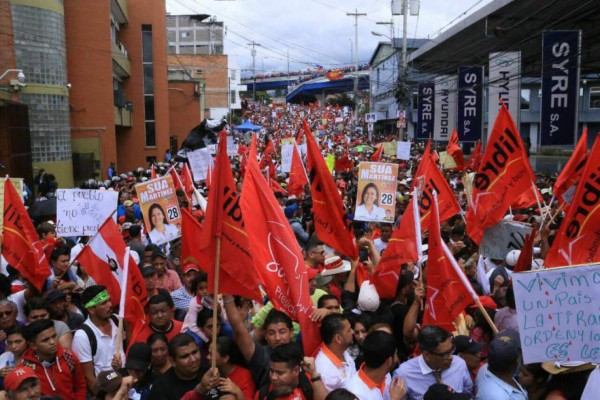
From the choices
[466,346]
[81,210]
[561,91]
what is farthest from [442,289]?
[561,91]

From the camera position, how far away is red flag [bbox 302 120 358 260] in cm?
645

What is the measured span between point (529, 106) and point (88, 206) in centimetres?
3605

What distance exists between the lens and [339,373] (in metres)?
4.27

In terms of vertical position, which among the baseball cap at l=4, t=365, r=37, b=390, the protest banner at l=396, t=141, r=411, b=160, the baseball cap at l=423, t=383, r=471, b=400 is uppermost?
the protest banner at l=396, t=141, r=411, b=160

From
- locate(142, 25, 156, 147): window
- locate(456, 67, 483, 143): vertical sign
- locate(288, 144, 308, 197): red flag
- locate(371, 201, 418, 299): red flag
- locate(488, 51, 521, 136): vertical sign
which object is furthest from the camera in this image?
locate(142, 25, 156, 147): window

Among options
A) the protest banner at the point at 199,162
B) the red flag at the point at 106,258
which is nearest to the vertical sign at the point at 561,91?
the protest banner at the point at 199,162

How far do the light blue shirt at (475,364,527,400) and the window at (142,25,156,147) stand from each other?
32.0 m

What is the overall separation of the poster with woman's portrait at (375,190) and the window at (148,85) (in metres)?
26.3

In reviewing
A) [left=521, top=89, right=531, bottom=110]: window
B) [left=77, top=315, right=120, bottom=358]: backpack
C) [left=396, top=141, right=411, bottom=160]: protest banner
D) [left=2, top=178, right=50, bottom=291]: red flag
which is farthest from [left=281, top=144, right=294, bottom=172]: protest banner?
[left=521, top=89, right=531, bottom=110]: window

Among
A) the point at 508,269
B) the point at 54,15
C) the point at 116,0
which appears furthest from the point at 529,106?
the point at 508,269

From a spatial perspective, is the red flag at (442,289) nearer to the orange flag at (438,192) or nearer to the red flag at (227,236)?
the red flag at (227,236)

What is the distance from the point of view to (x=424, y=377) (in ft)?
14.3

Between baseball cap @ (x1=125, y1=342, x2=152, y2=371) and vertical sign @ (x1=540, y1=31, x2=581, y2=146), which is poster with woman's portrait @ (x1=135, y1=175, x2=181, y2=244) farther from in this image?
vertical sign @ (x1=540, y1=31, x2=581, y2=146)

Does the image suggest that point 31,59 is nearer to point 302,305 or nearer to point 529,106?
point 302,305
